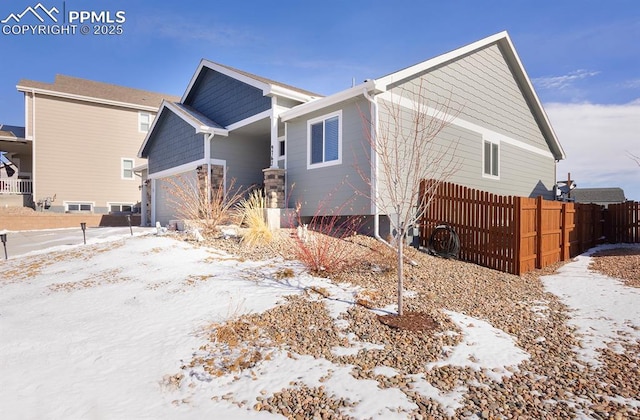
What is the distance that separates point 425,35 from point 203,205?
829cm

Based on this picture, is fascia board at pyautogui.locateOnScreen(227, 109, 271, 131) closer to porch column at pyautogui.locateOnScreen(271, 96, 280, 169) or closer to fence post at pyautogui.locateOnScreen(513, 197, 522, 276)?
porch column at pyautogui.locateOnScreen(271, 96, 280, 169)

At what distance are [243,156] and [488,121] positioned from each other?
31.1 feet

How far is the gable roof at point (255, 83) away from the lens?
10.9 metres

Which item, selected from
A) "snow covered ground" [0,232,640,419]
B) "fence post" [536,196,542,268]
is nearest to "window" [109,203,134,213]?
"snow covered ground" [0,232,640,419]

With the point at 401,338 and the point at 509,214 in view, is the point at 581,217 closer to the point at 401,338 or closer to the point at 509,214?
the point at 509,214

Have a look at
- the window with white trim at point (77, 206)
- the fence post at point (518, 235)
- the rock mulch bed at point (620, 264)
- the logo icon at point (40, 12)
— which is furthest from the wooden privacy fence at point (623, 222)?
the window with white trim at point (77, 206)

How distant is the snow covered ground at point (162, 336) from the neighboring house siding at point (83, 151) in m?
15.9

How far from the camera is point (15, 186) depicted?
19.6 m

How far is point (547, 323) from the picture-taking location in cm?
443

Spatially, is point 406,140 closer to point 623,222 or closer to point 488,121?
point 488,121

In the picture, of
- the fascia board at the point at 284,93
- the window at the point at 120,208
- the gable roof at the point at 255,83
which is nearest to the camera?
the fascia board at the point at 284,93

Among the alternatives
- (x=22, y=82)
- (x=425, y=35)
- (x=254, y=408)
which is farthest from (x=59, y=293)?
(x=22, y=82)

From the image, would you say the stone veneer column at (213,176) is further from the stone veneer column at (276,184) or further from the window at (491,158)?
the window at (491,158)

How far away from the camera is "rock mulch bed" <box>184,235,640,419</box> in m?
2.55
